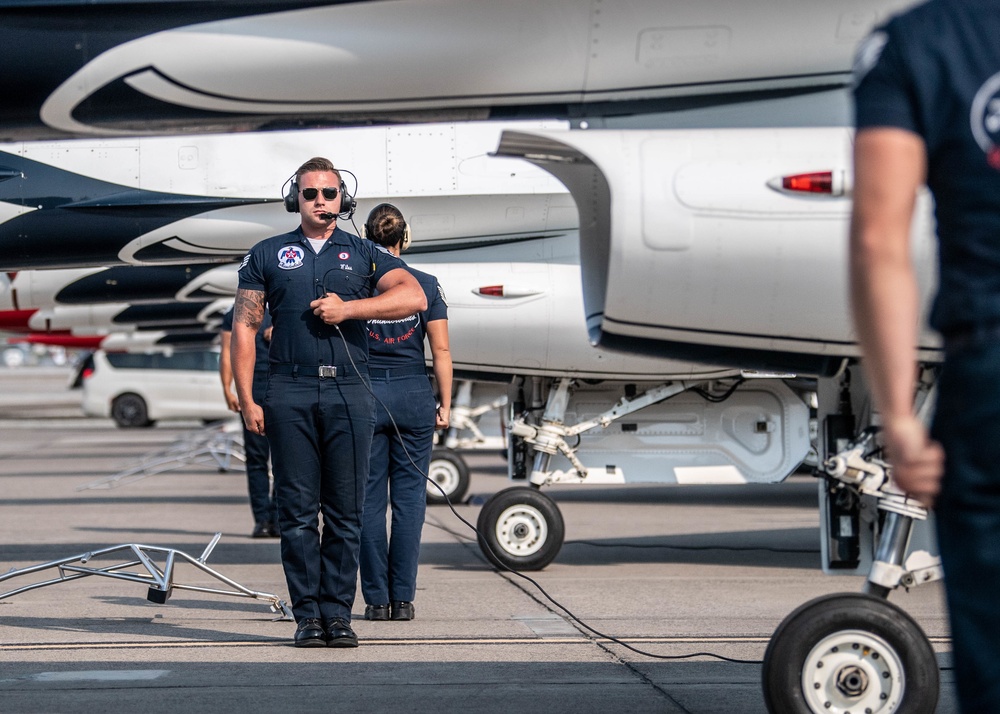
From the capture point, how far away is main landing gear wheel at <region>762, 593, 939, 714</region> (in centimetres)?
376

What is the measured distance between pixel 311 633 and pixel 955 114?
3.86 m

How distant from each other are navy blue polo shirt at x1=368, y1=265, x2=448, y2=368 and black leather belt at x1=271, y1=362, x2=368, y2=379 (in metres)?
0.82

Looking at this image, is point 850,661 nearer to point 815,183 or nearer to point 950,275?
point 815,183

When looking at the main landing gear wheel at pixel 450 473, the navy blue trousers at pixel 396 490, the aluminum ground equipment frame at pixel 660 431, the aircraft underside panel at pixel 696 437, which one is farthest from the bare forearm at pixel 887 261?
the main landing gear wheel at pixel 450 473

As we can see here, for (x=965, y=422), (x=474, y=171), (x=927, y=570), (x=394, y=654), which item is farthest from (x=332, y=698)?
(x=474, y=171)

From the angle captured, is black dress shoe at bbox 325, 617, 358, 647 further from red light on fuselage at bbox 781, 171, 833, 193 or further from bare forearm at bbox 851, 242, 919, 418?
bare forearm at bbox 851, 242, 919, 418

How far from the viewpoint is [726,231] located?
14.0 ft

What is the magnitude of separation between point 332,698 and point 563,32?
308 cm

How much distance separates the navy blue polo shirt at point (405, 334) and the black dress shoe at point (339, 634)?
1.33 metres

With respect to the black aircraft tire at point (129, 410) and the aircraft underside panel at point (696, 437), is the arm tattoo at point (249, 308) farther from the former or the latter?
the black aircraft tire at point (129, 410)

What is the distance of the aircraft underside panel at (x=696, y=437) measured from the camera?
8188 millimetres

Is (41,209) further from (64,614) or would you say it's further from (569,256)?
(569,256)

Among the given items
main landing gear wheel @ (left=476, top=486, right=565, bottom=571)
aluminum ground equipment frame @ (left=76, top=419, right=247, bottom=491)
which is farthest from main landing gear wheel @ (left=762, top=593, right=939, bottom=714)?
aluminum ground equipment frame @ (left=76, top=419, right=247, bottom=491)

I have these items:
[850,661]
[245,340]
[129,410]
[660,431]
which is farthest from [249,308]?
[129,410]
